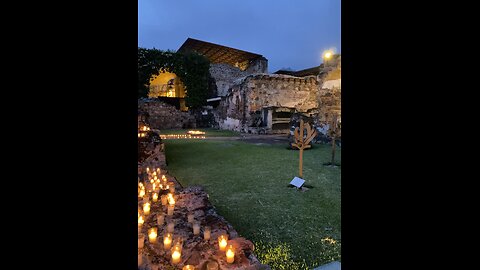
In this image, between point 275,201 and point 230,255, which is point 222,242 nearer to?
point 230,255

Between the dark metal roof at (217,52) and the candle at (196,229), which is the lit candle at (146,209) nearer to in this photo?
the candle at (196,229)

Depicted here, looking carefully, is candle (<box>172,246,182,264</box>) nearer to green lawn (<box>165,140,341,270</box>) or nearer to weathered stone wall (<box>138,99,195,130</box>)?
green lawn (<box>165,140,341,270</box>)

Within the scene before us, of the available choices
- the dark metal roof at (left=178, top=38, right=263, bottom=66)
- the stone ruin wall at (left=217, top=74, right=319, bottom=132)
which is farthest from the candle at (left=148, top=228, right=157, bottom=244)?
the dark metal roof at (left=178, top=38, right=263, bottom=66)

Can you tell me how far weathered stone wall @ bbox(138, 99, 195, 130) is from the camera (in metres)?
20.3

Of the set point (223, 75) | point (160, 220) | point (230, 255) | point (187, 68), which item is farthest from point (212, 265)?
point (223, 75)

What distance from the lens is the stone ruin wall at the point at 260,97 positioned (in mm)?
18219

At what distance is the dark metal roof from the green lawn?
25.7m

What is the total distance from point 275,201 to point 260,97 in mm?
14770

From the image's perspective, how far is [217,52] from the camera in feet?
107

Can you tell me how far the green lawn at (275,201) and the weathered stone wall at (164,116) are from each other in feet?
43.4

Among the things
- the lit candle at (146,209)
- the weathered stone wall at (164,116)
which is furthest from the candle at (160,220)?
the weathered stone wall at (164,116)
